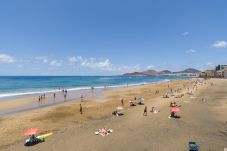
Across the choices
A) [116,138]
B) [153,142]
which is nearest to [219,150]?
[153,142]

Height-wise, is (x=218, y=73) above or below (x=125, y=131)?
above

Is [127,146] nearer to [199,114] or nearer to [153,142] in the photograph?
[153,142]

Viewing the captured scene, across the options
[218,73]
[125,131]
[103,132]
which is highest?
[218,73]

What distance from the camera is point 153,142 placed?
1723cm

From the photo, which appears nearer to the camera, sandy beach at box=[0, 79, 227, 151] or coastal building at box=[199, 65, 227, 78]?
sandy beach at box=[0, 79, 227, 151]

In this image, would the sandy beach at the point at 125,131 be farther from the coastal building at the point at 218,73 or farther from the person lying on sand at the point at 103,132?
the coastal building at the point at 218,73

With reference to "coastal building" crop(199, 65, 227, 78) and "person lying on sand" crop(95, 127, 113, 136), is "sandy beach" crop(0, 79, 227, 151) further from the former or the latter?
"coastal building" crop(199, 65, 227, 78)

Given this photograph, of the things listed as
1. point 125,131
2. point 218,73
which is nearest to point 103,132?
point 125,131

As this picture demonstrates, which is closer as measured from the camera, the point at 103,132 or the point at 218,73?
the point at 103,132

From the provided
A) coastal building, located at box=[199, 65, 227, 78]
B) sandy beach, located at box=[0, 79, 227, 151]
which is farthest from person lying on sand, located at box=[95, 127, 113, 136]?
coastal building, located at box=[199, 65, 227, 78]

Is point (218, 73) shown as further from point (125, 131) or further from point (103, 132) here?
point (103, 132)

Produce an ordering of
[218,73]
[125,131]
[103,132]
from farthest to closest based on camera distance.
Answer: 1. [218,73]
2. [125,131]
3. [103,132]

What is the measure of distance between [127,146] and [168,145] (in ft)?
10.9

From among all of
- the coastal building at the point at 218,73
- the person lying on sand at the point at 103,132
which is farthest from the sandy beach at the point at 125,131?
the coastal building at the point at 218,73
